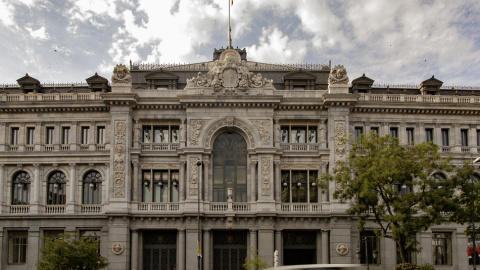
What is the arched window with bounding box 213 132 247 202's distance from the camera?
53.6m

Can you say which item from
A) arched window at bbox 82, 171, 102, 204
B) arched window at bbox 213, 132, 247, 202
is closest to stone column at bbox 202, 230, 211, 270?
arched window at bbox 213, 132, 247, 202

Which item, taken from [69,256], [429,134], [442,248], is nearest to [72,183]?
[69,256]

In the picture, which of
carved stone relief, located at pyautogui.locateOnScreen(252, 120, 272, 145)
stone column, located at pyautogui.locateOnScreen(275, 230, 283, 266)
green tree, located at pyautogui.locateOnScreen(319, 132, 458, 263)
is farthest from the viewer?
carved stone relief, located at pyautogui.locateOnScreen(252, 120, 272, 145)

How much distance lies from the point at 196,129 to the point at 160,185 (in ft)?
20.5

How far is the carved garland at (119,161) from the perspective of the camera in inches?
2051

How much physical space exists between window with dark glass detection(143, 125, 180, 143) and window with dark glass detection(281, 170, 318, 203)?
10.9 meters

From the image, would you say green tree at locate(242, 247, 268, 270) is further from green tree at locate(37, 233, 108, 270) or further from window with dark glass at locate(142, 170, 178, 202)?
green tree at locate(37, 233, 108, 270)

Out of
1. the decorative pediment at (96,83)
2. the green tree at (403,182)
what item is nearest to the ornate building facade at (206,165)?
the decorative pediment at (96,83)

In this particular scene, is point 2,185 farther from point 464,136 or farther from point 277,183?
point 464,136

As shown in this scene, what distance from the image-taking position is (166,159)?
54094 millimetres

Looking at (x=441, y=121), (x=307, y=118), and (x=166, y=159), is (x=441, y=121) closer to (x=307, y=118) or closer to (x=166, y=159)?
(x=307, y=118)

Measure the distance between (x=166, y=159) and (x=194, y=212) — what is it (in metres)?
6.05

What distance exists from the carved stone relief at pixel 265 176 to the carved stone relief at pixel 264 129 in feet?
5.54

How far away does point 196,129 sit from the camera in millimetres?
53531
